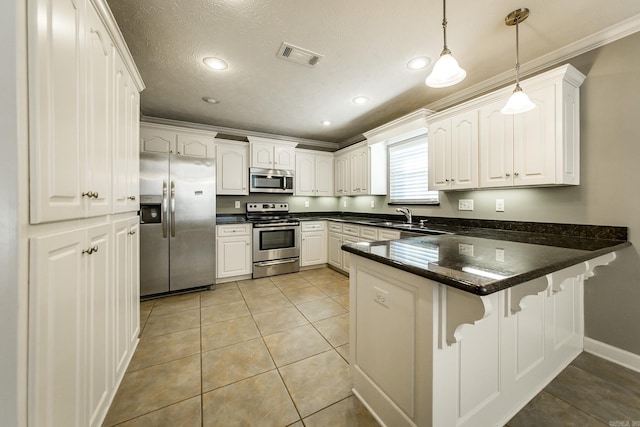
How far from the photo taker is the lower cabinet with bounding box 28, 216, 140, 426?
0.76 m

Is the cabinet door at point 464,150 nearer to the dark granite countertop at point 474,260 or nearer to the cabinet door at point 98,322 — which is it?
the dark granite countertop at point 474,260

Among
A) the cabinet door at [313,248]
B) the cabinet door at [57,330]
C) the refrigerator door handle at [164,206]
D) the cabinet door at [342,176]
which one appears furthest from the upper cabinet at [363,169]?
the cabinet door at [57,330]

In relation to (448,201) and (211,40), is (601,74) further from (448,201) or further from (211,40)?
(211,40)

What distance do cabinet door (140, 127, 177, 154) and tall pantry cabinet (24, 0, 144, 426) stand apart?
6.42 feet

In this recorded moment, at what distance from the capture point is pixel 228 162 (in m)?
4.01

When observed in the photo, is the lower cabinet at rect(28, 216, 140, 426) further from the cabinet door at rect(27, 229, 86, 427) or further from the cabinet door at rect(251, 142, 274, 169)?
the cabinet door at rect(251, 142, 274, 169)

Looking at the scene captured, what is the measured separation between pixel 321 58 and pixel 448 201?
7.35ft

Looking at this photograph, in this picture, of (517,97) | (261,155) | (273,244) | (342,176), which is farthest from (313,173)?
(517,97)

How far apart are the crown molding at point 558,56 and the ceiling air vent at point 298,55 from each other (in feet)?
6.05

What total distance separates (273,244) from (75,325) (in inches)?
119

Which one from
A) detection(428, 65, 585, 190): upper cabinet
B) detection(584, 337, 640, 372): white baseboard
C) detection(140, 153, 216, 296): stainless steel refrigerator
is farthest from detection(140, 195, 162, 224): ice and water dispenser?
detection(584, 337, 640, 372): white baseboard

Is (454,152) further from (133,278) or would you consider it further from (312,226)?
(133,278)

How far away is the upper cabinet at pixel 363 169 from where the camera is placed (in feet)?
13.1

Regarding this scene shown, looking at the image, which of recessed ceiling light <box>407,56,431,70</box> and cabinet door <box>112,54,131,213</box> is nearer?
cabinet door <box>112,54,131,213</box>
